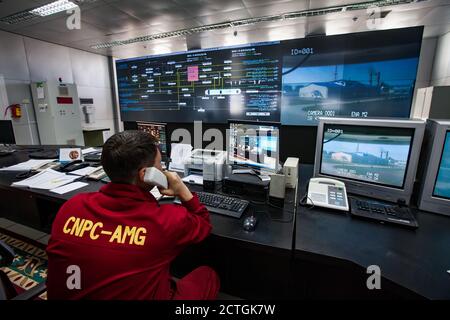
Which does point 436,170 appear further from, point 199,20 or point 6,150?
point 6,150

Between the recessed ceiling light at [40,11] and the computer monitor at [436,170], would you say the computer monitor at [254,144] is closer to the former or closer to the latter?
the computer monitor at [436,170]

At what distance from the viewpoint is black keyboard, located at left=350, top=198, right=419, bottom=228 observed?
109 cm

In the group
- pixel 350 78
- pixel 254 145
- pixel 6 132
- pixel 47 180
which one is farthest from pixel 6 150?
pixel 350 78

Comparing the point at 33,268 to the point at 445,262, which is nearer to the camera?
the point at 445,262

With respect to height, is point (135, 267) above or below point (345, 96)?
below

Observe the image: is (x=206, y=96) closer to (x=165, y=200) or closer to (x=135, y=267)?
(x=165, y=200)

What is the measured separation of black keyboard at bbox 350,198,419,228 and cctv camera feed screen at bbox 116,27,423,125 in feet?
5.15

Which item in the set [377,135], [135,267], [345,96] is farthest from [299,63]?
[135,267]

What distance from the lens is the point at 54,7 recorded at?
3.14 m

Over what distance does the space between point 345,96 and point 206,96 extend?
7.24ft

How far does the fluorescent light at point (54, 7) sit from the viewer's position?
301cm

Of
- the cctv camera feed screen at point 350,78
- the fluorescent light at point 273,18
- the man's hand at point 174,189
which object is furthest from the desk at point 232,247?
the fluorescent light at point 273,18

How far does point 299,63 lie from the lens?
3330 millimetres

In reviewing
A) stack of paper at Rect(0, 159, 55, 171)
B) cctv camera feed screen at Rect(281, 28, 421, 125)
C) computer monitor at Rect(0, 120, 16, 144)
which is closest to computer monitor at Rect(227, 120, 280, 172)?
stack of paper at Rect(0, 159, 55, 171)
